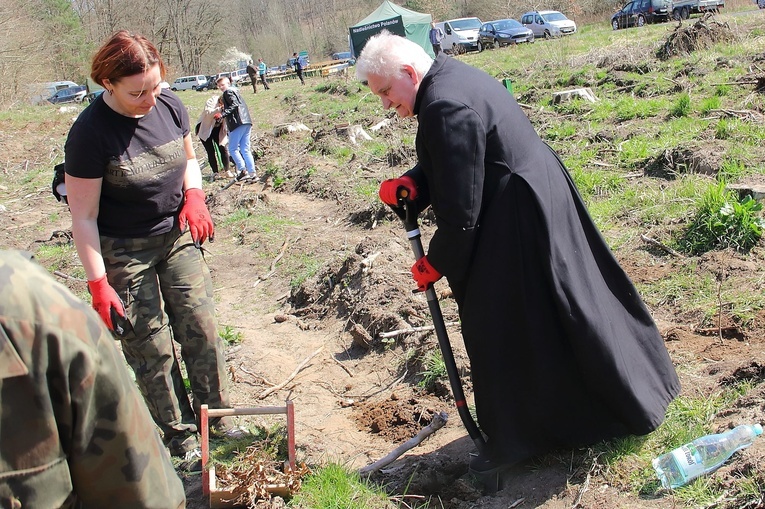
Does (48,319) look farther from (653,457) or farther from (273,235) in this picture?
(273,235)

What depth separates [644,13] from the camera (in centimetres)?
2414

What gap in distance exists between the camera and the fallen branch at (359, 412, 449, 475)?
3.52m

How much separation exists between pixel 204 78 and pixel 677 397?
45511 mm

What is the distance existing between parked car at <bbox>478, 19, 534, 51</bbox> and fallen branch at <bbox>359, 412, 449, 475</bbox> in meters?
25.1

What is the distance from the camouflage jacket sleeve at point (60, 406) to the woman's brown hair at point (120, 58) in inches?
72.2

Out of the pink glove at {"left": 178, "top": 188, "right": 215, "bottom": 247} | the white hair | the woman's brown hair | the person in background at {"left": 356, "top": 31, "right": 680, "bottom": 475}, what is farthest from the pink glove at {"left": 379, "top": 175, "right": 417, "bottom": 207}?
the woman's brown hair

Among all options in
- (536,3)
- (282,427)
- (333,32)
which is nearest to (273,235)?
(282,427)

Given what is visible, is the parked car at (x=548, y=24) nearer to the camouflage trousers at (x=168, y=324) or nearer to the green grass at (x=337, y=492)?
the camouflage trousers at (x=168, y=324)

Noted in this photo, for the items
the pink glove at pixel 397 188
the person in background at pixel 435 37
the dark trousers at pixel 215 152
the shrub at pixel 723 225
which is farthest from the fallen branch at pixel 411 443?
the person in background at pixel 435 37

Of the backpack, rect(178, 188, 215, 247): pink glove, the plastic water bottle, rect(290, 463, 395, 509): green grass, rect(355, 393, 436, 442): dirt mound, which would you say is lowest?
rect(355, 393, 436, 442): dirt mound

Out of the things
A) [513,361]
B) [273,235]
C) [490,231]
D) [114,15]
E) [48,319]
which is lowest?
[273,235]

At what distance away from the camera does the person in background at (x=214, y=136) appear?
36.4 feet

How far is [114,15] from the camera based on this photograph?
43.5 meters

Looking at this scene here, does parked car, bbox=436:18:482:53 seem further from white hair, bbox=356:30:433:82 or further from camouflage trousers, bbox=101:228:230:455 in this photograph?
white hair, bbox=356:30:433:82
